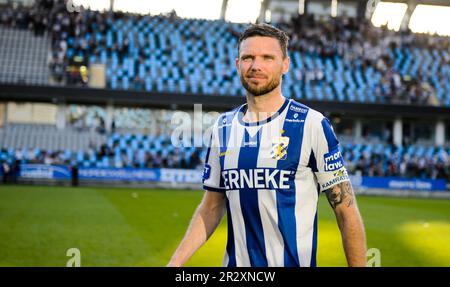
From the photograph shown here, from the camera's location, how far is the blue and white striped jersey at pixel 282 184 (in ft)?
10.4

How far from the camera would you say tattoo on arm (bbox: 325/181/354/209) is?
3.16 m

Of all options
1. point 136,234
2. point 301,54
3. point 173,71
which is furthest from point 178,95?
point 136,234

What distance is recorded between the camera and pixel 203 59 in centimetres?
4188

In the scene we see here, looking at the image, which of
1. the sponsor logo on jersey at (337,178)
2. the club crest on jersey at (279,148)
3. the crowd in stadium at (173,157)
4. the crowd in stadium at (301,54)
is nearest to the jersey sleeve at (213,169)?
the club crest on jersey at (279,148)

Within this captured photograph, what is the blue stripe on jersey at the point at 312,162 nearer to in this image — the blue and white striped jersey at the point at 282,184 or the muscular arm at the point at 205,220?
the blue and white striped jersey at the point at 282,184

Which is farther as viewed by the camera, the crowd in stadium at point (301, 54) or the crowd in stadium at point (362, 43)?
the crowd in stadium at point (362, 43)

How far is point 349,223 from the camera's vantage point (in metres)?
3.10

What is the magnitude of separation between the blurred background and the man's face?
17.2m

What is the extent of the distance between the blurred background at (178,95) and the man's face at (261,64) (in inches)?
678

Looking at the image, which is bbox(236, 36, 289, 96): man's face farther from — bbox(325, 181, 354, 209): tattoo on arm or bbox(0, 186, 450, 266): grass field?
bbox(0, 186, 450, 266): grass field

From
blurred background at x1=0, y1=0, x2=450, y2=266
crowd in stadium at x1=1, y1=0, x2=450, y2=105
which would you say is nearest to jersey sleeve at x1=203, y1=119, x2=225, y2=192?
blurred background at x1=0, y1=0, x2=450, y2=266

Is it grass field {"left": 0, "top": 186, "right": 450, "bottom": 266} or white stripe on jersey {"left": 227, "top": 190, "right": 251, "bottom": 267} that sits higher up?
white stripe on jersey {"left": 227, "top": 190, "right": 251, "bottom": 267}
